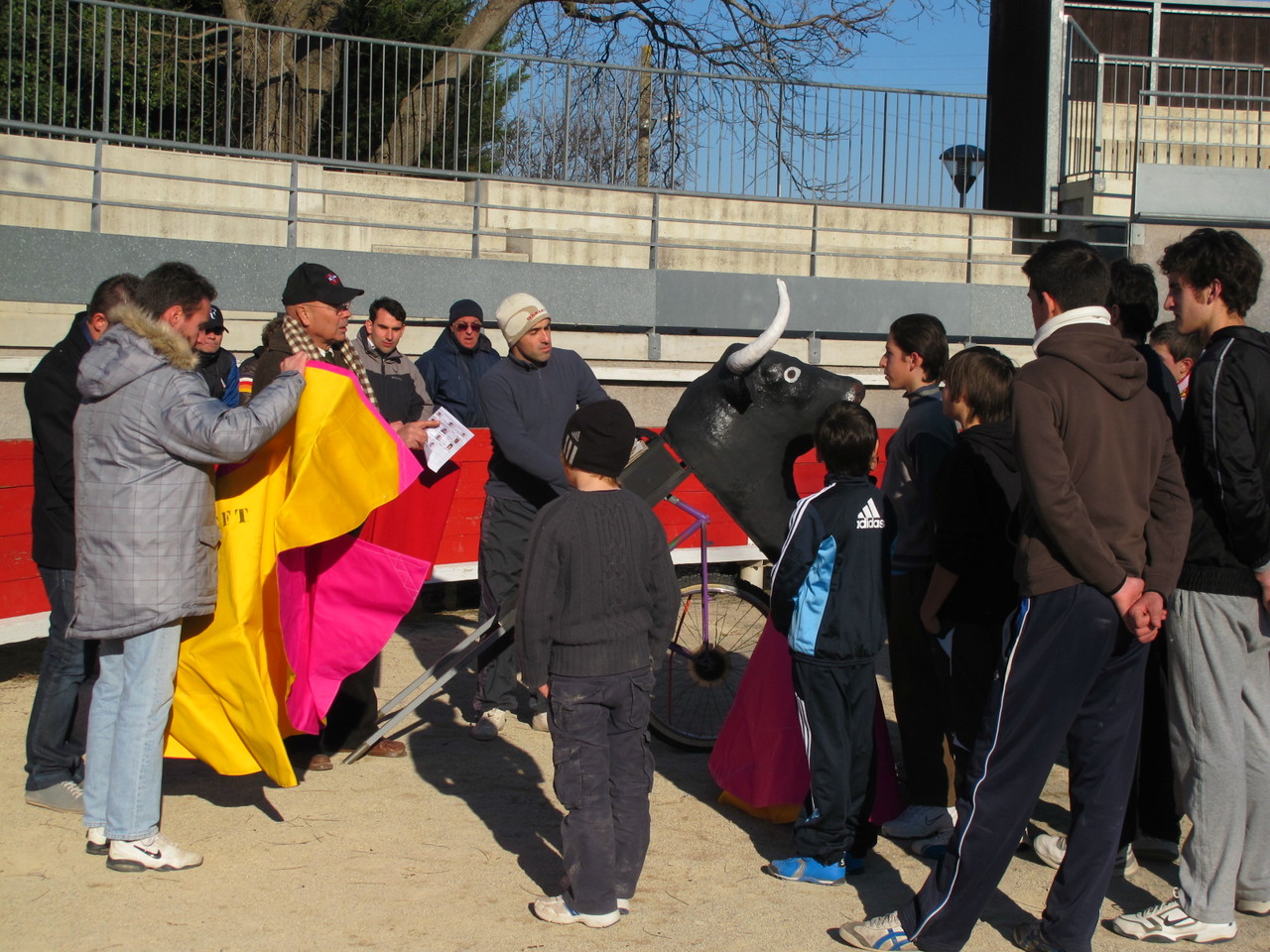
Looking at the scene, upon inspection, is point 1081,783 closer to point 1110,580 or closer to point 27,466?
point 1110,580

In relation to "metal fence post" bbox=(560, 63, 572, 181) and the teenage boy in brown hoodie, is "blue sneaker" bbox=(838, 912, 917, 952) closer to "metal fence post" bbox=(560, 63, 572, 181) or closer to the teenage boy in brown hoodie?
the teenage boy in brown hoodie

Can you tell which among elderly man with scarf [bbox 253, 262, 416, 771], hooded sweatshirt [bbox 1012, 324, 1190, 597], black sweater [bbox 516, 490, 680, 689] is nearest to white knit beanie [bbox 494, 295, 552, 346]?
elderly man with scarf [bbox 253, 262, 416, 771]

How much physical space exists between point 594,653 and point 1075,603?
1403mm

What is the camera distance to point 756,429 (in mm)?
4734

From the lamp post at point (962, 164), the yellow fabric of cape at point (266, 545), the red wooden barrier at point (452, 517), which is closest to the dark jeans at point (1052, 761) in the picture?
the yellow fabric of cape at point (266, 545)

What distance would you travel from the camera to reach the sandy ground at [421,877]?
3.77 meters

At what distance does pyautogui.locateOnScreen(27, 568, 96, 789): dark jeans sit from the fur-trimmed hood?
1050 mm

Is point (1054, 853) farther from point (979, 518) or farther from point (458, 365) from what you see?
point (458, 365)

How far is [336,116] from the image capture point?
14781 mm

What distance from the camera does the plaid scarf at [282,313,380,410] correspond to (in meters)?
4.99

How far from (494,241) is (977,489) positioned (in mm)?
10247

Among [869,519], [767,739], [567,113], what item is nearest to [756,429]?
[869,519]

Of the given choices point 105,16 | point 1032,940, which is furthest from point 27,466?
point 105,16

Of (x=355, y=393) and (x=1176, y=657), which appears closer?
(x=1176, y=657)
